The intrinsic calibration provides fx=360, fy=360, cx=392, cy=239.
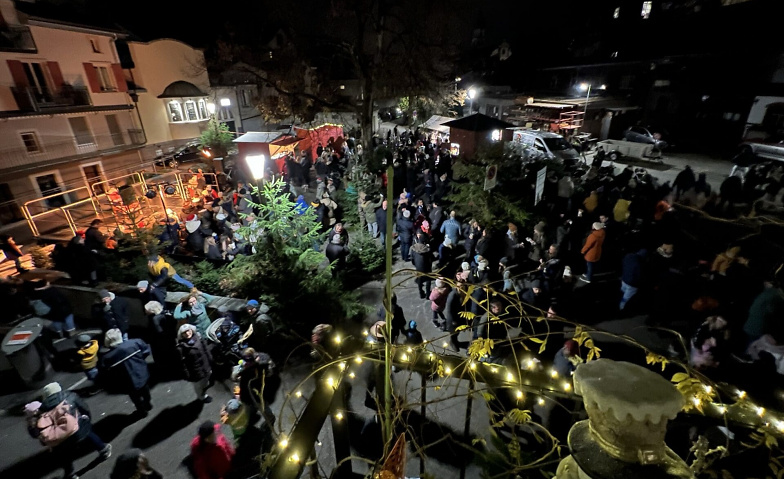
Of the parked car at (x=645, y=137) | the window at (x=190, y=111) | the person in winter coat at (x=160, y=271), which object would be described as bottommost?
the person in winter coat at (x=160, y=271)

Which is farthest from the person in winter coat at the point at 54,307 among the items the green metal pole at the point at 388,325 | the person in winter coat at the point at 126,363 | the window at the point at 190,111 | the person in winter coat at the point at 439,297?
the window at the point at 190,111

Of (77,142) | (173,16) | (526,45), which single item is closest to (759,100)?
(526,45)

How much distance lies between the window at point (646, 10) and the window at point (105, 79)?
46.5m

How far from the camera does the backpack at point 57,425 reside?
4672 millimetres

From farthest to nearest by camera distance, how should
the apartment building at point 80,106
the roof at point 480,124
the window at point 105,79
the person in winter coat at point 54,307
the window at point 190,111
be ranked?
1. the window at point 190,111
2. the window at point 105,79
3. the apartment building at point 80,106
4. the roof at point 480,124
5. the person in winter coat at point 54,307

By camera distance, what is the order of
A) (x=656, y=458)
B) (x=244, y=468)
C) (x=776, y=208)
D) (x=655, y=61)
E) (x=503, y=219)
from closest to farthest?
(x=656, y=458) < (x=244, y=468) < (x=503, y=219) < (x=776, y=208) < (x=655, y=61)

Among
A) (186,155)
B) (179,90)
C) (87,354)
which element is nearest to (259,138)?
(186,155)

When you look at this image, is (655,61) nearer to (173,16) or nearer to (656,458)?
(656,458)

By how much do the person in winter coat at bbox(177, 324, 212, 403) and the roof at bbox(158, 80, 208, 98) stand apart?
24.6 metres

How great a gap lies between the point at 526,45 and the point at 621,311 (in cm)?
4718

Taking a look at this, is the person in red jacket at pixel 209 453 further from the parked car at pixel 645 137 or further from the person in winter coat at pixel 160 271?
the parked car at pixel 645 137

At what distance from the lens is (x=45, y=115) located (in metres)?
18.0

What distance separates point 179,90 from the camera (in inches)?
985

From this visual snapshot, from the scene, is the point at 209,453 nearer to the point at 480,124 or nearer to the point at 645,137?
the point at 480,124
